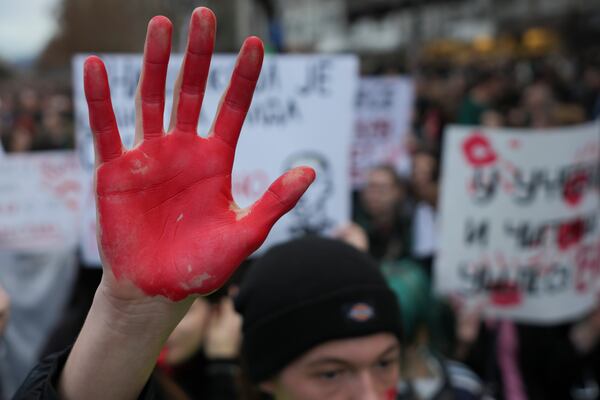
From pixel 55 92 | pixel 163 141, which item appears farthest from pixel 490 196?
pixel 55 92

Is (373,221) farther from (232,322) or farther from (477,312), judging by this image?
(232,322)

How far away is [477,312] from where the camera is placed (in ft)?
10.8

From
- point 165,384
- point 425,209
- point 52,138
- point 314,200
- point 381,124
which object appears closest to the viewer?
point 165,384

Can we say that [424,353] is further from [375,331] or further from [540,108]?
[540,108]

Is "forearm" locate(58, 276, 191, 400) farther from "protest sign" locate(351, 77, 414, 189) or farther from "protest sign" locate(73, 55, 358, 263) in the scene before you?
"protest sign" locate(351, 77, 414, 189)

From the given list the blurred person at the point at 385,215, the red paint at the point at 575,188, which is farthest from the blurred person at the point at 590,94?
the red paint at the point at 575,188

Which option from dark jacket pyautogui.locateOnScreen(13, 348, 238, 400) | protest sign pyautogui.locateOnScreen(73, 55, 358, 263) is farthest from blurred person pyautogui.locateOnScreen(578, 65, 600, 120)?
dark jacket pyautogui.locateOnScreen(13, 348, 238, 400)

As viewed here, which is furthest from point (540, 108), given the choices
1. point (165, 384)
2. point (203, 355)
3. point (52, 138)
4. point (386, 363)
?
point (386, 363)

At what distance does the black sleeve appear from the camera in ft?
3.30

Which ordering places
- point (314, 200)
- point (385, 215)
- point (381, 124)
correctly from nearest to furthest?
point (314, 200)
point (385, 215)
point (381, 124)

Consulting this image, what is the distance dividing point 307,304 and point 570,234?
2.36 m

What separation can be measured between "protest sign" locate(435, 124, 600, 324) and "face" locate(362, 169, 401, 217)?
760 mm

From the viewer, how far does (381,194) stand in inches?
172

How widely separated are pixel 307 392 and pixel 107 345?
636 millimetres
